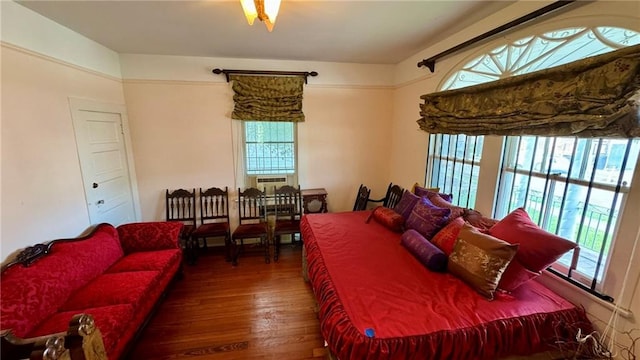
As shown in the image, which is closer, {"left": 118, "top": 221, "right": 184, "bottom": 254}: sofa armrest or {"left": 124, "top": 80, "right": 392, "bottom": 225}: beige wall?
{"left": 118, "top": 221, "right": 184, "bottom": 254}: sofa armrest

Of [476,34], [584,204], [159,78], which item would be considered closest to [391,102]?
[476,34]

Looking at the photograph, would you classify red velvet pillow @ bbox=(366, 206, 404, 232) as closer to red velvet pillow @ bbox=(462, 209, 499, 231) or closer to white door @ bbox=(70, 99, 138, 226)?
red velvet pillow @ bbox=(462, 209, 499, 231)

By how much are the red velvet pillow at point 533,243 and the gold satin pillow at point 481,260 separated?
0.13 m

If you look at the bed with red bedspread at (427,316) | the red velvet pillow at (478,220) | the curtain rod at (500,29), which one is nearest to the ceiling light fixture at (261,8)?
the curtain rod at (500,29)

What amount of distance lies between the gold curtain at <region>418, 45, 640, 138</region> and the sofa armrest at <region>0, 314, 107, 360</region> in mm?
2828

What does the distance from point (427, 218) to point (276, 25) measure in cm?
222

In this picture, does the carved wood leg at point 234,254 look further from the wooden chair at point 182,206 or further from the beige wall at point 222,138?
the beige wall at point 222,138

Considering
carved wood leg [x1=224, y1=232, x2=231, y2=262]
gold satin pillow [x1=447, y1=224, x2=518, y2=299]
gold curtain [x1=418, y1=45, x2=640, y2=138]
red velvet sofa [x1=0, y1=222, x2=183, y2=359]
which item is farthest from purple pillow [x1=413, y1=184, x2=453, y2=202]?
red velvet sofa [x1=0, y1=222, x2=183, y2=359]

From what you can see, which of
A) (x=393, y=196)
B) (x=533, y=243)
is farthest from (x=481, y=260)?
(x=393, y=196)

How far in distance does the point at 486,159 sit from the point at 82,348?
3021 millimetres

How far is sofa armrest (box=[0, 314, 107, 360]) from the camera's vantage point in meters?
1.07

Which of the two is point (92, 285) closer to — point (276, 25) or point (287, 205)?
point (287, 205)

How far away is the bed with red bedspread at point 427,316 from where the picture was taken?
125 cm

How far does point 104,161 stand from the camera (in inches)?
110
